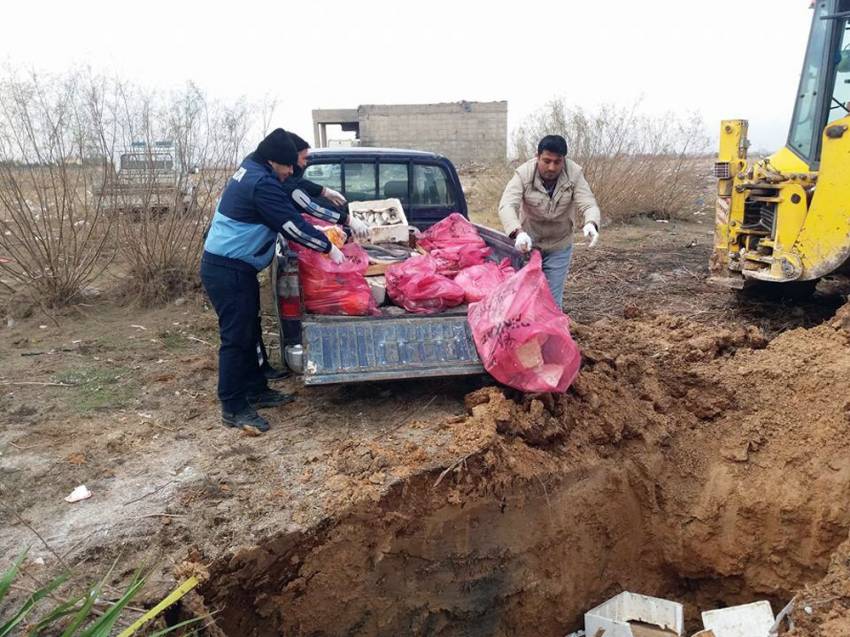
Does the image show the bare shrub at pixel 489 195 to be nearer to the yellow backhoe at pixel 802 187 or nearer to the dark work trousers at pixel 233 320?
the yellow backhoe at pixel 802 187

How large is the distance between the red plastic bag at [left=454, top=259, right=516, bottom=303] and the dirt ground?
63 cm

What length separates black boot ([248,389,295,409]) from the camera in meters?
4.05

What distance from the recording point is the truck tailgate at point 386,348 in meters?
3.62

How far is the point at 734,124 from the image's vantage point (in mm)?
5355

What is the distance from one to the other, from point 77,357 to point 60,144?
219 centimetres

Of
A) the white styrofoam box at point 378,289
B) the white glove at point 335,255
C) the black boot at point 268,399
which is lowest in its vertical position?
the black boot at point 268,399

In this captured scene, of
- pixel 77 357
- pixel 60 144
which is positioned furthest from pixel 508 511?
pixel 60 144

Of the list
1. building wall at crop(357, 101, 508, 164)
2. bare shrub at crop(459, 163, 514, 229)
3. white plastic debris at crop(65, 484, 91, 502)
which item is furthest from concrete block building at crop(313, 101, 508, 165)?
white plastic debris at crop(65, 484, 91, 502)

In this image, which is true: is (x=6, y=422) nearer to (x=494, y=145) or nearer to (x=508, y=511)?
(x=508, y=511)

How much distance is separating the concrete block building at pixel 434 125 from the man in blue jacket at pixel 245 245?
20.4 metres

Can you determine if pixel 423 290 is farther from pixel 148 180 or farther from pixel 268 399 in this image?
pixel 148 180

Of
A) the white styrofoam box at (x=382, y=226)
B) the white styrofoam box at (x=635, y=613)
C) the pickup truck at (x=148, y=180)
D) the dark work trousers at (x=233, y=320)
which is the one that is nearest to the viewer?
the white styrofoam box at (x=635, y=613)

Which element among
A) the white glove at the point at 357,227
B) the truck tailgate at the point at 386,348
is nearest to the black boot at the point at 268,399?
the truck tailgate at the point at 386,348

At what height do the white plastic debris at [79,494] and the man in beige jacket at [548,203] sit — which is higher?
the man in beige jacket at [548,203]
